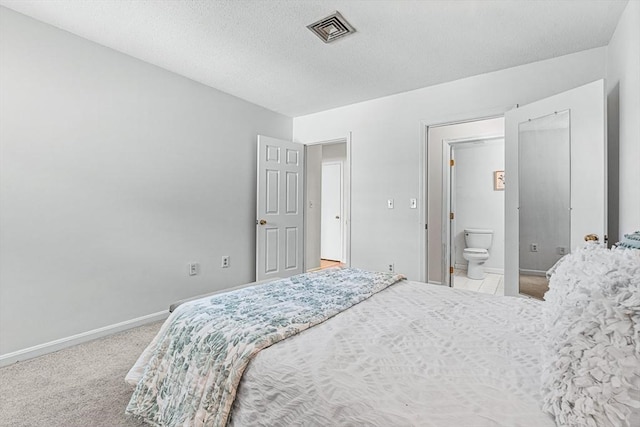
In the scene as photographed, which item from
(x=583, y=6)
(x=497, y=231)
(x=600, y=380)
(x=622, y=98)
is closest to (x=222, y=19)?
(x=583, y=6)

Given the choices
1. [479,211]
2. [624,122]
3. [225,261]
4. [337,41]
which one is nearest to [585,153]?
[624,122]

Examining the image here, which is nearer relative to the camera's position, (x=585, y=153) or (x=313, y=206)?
(x=585, y=153)

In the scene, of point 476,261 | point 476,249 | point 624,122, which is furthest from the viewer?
point 476,249

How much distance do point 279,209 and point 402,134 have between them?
183cm

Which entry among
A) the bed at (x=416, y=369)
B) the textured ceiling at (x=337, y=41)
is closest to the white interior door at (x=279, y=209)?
the textured ceiling at (x=337, y=41)

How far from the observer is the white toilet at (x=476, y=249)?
499 centimetres

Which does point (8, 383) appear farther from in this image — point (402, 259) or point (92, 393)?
point (402, 259)

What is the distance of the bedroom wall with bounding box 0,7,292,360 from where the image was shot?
89.4 inches

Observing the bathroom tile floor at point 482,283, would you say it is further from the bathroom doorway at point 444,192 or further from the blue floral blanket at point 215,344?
the blue floral blanket at point 215,344

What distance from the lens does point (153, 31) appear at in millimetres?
2469

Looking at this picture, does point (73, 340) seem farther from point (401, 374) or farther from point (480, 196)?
point (480, 196)

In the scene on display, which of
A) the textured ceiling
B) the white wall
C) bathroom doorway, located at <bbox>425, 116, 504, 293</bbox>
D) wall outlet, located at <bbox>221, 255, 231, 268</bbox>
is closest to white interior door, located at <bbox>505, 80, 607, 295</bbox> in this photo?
the white wall

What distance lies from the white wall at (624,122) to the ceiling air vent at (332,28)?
5.72 ft

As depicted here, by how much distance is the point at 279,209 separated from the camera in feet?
14.1
